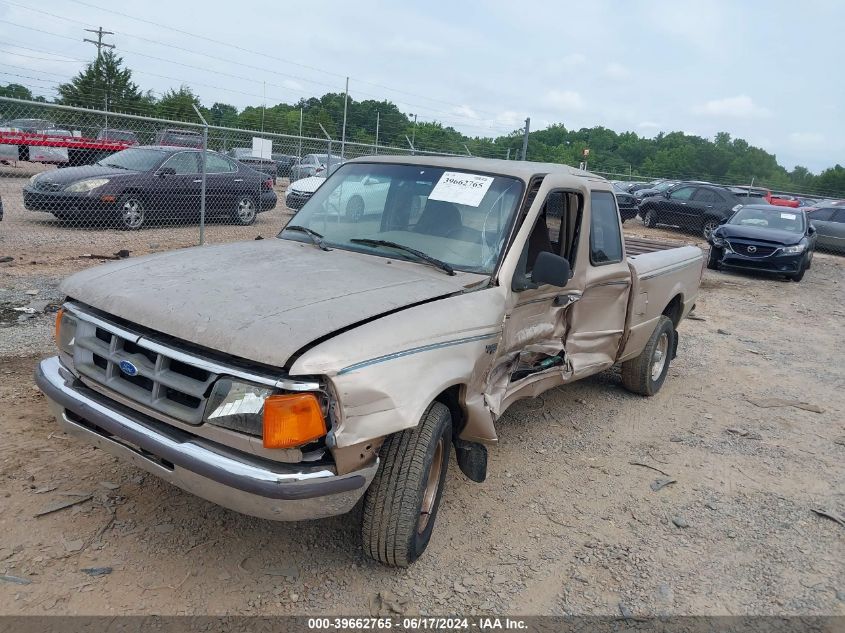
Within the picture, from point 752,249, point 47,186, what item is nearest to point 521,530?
point 47,186

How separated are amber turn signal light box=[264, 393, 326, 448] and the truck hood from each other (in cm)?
15

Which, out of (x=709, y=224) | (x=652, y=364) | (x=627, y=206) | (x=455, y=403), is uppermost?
(x=627, y=206)

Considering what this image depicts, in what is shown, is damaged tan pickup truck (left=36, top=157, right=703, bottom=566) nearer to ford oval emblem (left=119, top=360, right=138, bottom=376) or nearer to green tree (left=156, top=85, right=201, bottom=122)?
ford oval emblem (left=119, top=360, right=138, bottom=376)

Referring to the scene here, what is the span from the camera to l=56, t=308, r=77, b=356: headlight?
3.06m

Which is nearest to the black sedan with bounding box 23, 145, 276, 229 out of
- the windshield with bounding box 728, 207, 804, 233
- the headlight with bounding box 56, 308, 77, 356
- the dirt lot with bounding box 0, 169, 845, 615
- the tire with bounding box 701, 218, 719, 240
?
the dirt lot with bounding box 0, 169, 845, 615

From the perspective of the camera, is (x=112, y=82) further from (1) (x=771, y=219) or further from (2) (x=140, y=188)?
(1) (x=771, y=219)

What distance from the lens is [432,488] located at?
317 centimetres

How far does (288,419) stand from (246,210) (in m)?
11.4

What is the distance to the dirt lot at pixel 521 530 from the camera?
2.83m

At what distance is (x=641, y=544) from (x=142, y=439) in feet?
8.51

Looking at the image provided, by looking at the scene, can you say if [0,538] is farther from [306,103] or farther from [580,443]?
[306,103]

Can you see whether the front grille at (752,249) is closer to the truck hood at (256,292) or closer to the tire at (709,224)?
the tire at (709,224)

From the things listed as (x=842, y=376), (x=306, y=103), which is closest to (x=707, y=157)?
(x=306, y=103)

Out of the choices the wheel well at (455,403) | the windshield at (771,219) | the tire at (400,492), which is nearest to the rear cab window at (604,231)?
the wheel well at (455,403)
